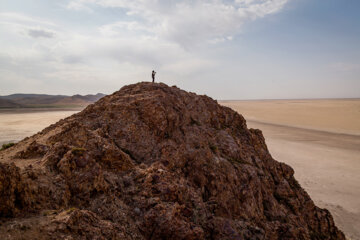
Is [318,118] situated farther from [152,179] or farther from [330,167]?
[152,179]

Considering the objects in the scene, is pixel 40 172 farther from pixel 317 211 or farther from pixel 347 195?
pixel 347 195

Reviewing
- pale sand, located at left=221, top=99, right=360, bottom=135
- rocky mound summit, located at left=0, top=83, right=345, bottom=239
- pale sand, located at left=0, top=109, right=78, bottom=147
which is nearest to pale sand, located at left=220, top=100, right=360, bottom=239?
rocky mound summit, located at left=0, top=83, right=345, bottom=239

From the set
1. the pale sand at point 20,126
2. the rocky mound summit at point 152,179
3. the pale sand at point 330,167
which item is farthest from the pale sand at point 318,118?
the pale sand at point 20,126

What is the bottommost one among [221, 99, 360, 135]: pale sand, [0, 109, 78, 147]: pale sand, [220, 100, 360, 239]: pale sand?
[220, 100, 360, 239]: pale sand

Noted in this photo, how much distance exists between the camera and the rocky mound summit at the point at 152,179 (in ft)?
17.6

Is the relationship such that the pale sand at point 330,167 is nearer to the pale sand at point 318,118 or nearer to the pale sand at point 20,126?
the pale sand at point 318,118

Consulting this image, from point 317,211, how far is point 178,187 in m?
7.57

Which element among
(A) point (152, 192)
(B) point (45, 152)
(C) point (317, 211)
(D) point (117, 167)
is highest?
(B) point (45, 152)

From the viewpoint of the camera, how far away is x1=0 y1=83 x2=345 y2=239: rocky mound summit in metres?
5.36

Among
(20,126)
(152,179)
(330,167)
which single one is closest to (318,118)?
(330,167)

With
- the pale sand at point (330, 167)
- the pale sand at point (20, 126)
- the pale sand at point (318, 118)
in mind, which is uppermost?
the pale sand at point (318, 118)

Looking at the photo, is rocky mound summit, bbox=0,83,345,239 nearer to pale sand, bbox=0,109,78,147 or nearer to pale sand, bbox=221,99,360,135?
pale sand, bbox=0,109,78,147

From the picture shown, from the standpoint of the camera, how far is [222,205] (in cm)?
818

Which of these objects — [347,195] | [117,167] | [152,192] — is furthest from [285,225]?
[347,195]
